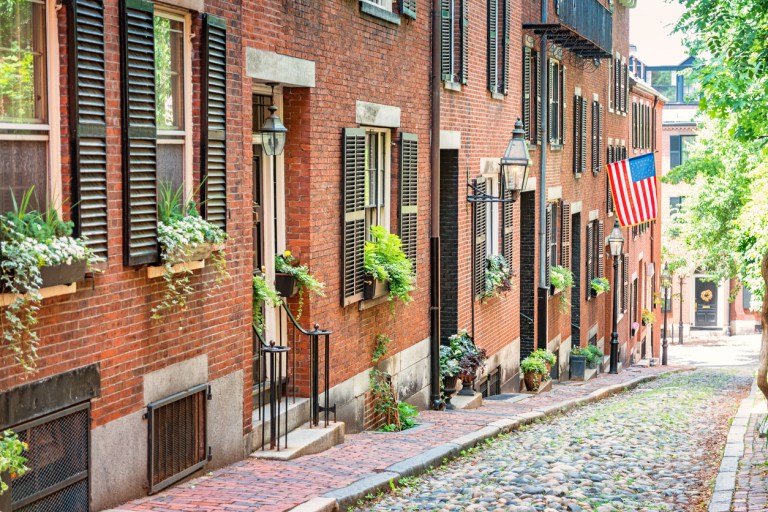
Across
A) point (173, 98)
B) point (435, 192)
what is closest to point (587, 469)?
point (435, 192)

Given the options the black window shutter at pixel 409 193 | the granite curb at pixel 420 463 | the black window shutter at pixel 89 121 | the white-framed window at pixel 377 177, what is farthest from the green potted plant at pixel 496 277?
the black window shutter at pixel 89 121

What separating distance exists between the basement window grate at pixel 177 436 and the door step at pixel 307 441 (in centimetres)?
91

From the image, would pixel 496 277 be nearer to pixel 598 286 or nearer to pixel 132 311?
pixel 132 311

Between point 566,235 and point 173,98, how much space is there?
18413mm

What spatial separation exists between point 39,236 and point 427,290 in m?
9.11

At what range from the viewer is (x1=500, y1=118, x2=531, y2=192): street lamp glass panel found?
1579 centimetres

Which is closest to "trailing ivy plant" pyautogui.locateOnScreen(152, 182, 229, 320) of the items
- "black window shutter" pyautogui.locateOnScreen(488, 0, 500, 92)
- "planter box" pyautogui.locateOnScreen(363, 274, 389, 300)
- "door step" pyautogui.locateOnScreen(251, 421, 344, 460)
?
"door step" pyautogui.locateOnScreen(251, 421, 344, 460)

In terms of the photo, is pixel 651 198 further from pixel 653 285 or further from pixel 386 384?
pixel 653 285

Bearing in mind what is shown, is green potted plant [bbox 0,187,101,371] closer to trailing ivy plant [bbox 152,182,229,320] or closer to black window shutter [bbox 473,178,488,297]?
trailing ivy plant [bbox 152,182,229,320]

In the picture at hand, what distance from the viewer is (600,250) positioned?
Result: 3166 centimetres

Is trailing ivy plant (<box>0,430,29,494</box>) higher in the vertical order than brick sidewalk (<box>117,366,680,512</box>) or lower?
higher

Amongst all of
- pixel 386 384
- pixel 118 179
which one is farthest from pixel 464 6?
pixel 118 179

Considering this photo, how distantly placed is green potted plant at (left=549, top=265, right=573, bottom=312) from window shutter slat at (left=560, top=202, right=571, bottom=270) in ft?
1.39

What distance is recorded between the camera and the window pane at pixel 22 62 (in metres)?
6.10
